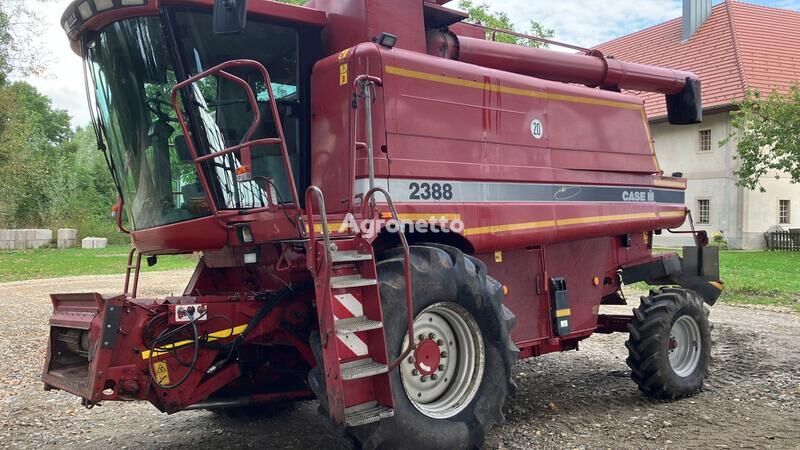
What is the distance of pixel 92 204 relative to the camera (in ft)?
155

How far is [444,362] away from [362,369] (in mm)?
846

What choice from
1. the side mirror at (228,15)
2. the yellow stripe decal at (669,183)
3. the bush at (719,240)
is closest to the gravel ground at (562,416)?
the yellow stripe decal at (669,183)

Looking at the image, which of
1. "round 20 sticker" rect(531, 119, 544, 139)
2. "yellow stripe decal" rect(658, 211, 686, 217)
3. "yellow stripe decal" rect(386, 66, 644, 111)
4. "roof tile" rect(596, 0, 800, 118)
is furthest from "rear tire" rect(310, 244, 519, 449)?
"roof tile" rect(596, 0, 800, 118)

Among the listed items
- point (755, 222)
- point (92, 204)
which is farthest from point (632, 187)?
point (92, 204)

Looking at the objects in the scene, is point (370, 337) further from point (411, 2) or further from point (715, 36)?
point (715, 36)

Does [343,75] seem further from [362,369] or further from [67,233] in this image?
[67,233]

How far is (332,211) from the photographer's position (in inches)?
191

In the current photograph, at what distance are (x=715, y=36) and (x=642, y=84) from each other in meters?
27.2

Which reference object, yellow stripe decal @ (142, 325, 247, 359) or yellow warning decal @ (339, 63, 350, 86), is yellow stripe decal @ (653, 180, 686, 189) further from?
yellow stripe decal @ (142, 325, 247, 359)

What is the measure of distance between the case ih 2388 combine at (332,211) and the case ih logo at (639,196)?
736 mm

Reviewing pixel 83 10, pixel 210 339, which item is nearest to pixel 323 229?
pixel 210 339

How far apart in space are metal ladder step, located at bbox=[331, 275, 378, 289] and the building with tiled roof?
2630cm

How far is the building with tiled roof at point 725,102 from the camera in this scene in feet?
93.0

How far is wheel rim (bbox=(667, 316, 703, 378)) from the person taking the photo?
6562mm
